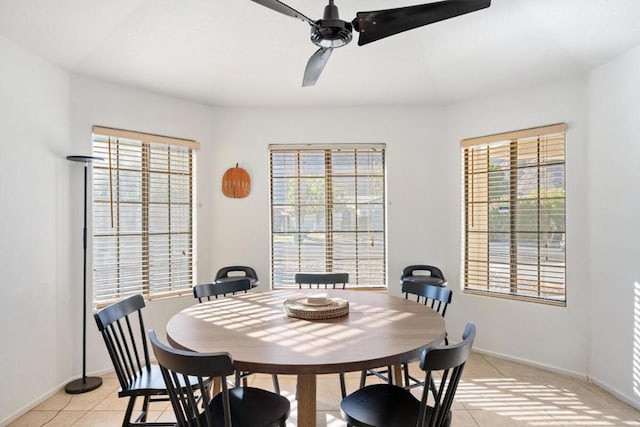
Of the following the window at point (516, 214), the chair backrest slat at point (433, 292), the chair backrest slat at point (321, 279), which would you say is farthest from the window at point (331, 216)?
the chair backrest slat at point (433, 292)

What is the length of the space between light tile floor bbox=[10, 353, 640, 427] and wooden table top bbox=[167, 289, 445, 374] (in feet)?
2.89

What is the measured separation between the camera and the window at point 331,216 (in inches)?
163

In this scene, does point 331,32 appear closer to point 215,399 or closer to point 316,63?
point 316,63

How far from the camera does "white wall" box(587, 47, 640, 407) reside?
2.73 metres

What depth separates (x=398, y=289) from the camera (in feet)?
13.3

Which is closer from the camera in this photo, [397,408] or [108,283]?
[397,408]

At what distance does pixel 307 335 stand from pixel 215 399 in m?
0.55

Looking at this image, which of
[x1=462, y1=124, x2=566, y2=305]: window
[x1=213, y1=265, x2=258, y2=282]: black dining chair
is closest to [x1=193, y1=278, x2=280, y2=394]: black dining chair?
[x1=213, y1=265, x2=258, y2=282]: black dining chair

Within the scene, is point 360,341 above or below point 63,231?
below

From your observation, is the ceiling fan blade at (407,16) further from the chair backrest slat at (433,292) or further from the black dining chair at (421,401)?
the chair backrest slat at (433,292)

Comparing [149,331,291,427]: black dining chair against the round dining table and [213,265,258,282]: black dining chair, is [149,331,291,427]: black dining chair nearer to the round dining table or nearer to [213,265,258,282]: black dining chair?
the round dining table

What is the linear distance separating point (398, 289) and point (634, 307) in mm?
1937

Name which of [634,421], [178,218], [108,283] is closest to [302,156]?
[178,218]

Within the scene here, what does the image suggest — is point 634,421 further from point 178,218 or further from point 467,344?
point 178,218
